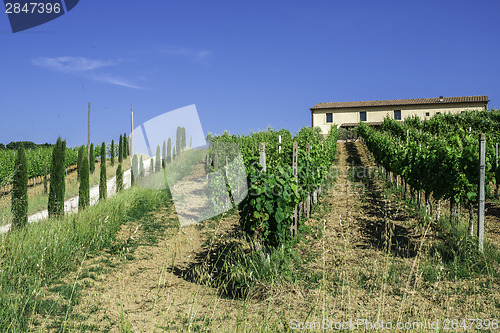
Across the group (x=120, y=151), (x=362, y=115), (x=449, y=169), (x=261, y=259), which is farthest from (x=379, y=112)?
(x=261, y=259)

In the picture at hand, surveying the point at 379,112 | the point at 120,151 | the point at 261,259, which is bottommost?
the point at 261,259

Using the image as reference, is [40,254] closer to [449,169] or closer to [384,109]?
[449,169]

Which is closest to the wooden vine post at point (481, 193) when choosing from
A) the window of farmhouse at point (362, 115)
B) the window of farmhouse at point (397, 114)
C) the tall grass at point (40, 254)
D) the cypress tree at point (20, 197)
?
the tall grass at point (40, 254)

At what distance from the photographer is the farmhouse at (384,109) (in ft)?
129

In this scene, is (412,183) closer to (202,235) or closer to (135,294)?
(202,235)

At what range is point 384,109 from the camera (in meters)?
40.6

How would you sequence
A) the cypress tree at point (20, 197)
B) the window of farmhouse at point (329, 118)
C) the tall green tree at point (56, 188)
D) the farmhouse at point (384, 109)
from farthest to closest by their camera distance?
the window of farmhouse at point (329, 118) → the farmhouse at point (384, 109) → the tall green tree at point (56, 188) → the cypress tree at point (20, 197)

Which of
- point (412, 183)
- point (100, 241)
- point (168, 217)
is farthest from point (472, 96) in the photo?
point (100, 241)

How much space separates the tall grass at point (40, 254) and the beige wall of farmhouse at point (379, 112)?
115 ft

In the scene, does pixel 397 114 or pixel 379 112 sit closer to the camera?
pixel 397 114

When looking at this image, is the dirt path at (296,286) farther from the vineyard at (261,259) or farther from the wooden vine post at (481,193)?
the wooden vine post at (481,193)

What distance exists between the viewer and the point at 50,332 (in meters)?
3.86

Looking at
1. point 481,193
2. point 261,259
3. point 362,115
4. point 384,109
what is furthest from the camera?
point 362,115

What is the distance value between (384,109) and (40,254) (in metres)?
39.6
